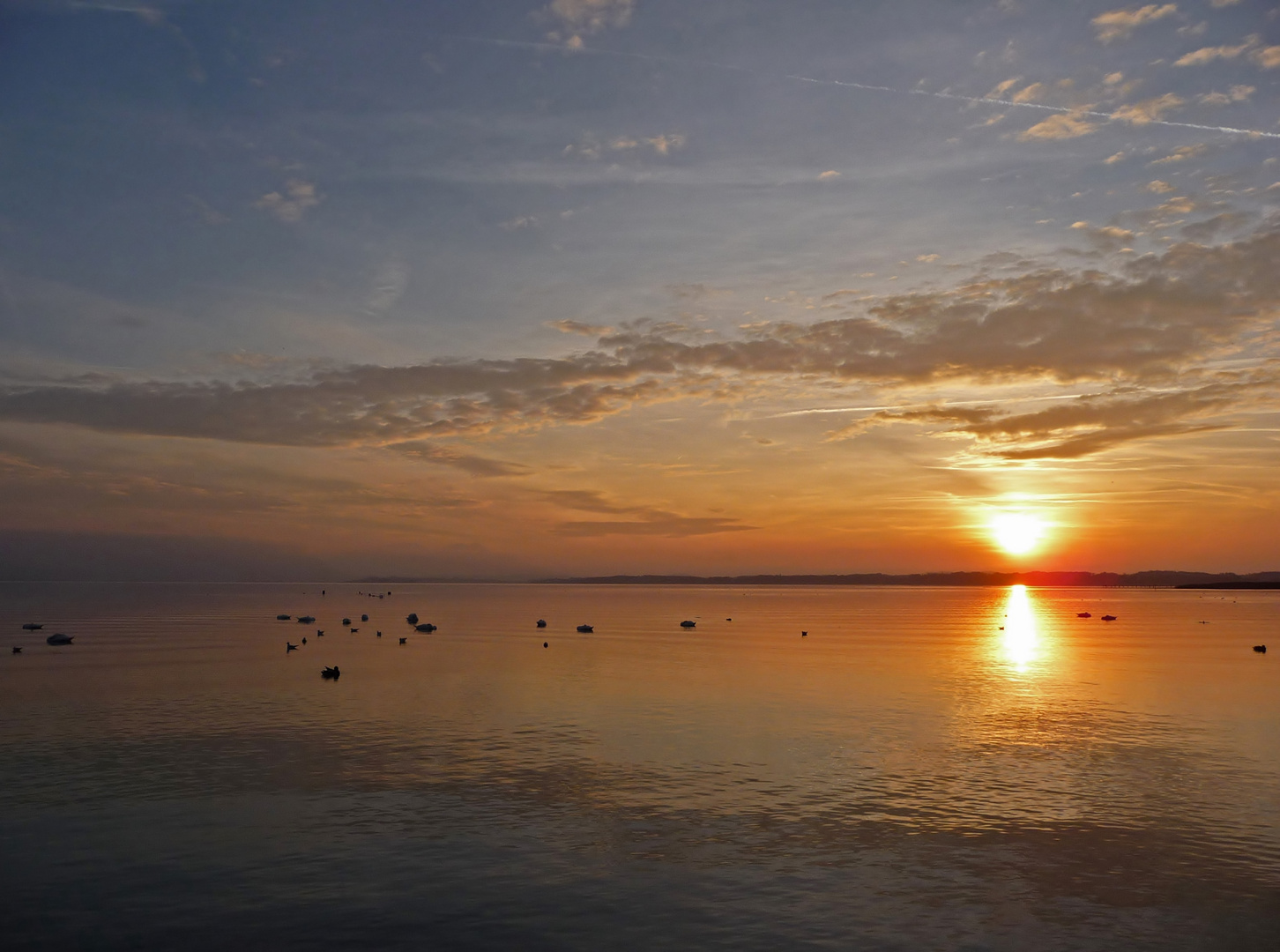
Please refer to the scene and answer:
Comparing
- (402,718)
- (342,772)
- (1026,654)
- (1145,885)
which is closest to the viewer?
(1145,885)

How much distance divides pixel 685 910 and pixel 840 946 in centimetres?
410

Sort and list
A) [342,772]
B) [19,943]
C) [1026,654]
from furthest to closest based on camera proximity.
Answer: [1026,654], [342,772], [19,943]

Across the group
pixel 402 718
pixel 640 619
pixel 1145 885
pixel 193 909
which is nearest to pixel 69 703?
pixel 402 718

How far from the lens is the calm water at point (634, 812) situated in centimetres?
2197

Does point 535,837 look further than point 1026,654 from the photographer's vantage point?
No

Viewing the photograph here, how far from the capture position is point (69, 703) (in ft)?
175

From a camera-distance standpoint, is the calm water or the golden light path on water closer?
the calm water

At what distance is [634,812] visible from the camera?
102 ft

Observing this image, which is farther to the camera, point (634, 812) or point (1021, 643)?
point (1021, 643)

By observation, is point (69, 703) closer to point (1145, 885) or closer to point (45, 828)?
point (45, 828)

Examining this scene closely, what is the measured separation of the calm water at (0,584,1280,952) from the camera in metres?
22.0

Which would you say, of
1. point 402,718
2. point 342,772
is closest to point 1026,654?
point 402,718

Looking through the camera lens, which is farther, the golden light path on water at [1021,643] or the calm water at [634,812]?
the golden light path on water at [1021,643]

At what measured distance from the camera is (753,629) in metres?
133
